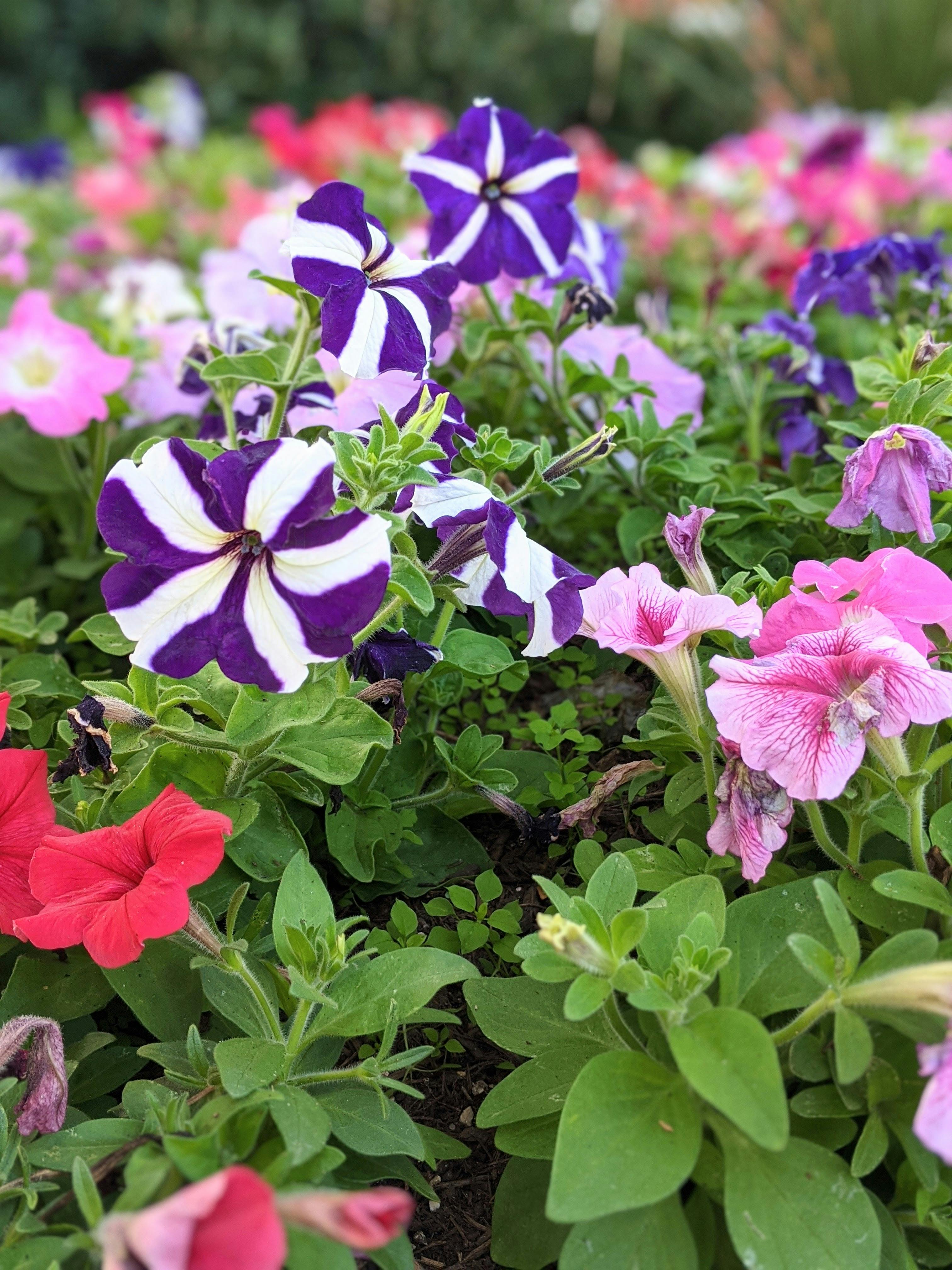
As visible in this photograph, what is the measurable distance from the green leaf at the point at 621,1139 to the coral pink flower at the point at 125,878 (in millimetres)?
324

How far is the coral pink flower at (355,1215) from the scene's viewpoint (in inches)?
23.4

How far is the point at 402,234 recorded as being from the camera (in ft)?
8.14

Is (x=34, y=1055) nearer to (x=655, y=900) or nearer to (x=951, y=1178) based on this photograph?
(x=655, y=900)

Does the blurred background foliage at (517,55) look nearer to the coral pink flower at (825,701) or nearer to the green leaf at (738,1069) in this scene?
the coral pink flower at (825,701)

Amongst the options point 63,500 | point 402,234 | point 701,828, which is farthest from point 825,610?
point 402,234

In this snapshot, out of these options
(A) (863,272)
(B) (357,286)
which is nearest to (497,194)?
(B) (357,286)

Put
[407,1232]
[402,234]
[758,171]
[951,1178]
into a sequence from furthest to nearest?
[758,171] → [402,234] → [407,1232] → [951,1178]

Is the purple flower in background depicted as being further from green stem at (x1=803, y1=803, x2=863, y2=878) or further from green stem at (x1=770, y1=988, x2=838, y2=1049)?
green stem at (x1=770, y1=988, x2=838, y2=1049)

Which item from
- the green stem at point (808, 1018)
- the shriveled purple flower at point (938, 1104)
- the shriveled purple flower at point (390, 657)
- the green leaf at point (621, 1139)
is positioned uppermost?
the shriveled purple flower at point (390, 657)

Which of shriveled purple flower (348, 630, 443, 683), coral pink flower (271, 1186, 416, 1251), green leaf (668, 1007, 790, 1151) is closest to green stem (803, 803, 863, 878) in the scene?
green leaf (668, 1007, 790, 1151)

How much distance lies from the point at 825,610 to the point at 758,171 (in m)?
2.79

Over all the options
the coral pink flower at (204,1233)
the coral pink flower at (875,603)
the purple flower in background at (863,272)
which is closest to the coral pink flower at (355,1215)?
the coral pink flower at (204,1233)

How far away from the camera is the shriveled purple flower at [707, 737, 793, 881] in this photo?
89 centimetres

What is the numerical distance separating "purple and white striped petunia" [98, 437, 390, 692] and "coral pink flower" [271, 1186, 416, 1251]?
0.36 m
